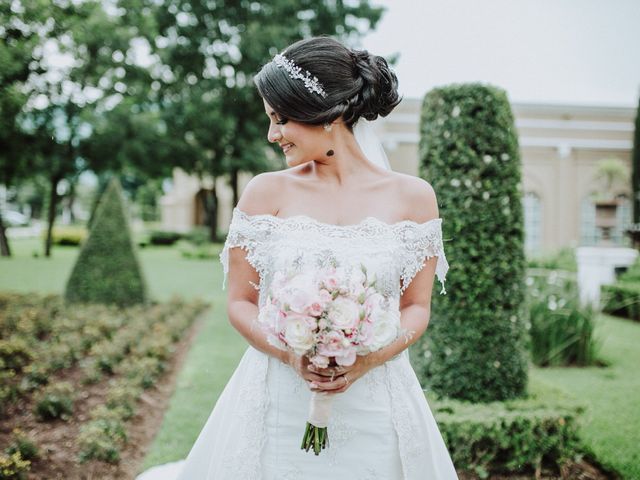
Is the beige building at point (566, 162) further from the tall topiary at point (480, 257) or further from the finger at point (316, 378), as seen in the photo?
the finger at point (316, 378)

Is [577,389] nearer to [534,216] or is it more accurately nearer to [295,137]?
[295,137]

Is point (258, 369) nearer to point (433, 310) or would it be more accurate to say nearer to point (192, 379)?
point (433, 310)

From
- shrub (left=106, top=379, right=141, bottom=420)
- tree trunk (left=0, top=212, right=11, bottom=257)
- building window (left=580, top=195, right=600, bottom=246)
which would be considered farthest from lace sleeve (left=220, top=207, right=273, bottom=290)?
building window (left=580, top=195, right=600, bottom=246)

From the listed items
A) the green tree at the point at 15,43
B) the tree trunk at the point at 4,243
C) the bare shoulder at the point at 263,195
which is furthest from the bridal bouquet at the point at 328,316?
the tree trunk at the point at 4,243

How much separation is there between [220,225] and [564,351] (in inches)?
1346

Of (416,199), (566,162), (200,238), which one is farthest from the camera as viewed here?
(566,162)

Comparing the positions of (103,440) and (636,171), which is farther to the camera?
(636,171)

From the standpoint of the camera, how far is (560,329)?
7676 millimetres

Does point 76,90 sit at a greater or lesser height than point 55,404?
greater

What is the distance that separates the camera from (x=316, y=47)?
→ 93.7 inches

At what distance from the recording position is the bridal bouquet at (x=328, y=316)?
1.85 meters

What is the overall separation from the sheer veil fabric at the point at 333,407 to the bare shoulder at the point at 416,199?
92 millimetres

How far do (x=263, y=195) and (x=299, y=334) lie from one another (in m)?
0.83

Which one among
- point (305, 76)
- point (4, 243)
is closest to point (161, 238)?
point (4, 243)
